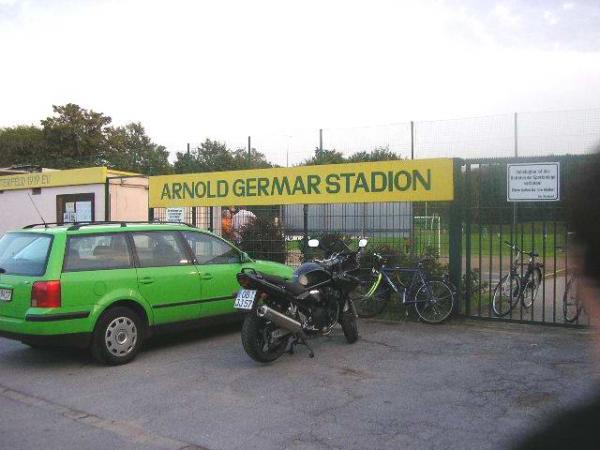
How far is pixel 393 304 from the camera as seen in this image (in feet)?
33.4

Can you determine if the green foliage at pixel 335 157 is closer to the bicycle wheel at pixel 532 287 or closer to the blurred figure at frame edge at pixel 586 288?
the bicycle wheel at pixel 532 287

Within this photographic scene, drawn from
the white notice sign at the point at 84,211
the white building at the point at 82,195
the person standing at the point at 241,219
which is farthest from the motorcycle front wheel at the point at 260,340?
the white notice sign at the point at 84,211

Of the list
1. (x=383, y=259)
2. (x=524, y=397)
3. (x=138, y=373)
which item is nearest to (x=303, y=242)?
(x=383, y=259)

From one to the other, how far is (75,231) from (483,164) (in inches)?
226

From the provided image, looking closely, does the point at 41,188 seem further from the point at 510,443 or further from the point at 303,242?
the point at 510,443

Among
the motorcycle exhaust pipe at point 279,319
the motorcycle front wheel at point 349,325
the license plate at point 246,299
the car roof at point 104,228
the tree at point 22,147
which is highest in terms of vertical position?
the tree at point 22,147

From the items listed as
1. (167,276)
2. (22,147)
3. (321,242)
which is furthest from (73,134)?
(167,276)

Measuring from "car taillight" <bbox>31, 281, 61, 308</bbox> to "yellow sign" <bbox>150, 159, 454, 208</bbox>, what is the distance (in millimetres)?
5450

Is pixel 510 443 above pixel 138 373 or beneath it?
above

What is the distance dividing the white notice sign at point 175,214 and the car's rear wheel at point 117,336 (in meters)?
6.59

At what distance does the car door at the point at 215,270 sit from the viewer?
8.05 metres

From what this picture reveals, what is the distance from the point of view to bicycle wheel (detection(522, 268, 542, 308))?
31.0 ft

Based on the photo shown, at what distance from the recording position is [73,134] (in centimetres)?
4469

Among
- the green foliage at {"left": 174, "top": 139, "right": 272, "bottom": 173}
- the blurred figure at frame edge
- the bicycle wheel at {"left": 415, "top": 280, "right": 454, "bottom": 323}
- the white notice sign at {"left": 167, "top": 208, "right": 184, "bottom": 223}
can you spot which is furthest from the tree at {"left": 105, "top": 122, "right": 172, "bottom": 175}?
the blurred figure at frame edge
